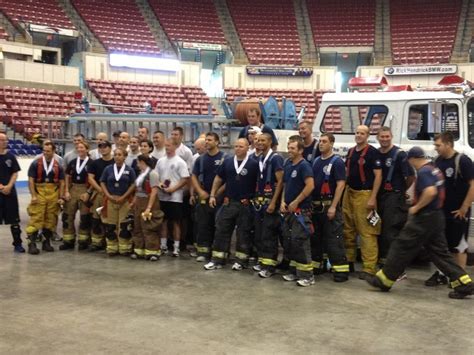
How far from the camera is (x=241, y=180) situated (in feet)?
22.3

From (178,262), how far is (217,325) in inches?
104

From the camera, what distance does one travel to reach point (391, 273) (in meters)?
5.82

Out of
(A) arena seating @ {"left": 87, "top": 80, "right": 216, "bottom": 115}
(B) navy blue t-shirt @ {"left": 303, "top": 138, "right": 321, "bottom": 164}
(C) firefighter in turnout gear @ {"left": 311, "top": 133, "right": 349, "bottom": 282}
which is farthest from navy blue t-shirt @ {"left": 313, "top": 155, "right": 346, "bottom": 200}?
(A) arena seating @ {"left": 87, "top": 80, "right": 216, "bottom": 115}

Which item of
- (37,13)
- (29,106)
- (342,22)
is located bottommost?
(29,106)

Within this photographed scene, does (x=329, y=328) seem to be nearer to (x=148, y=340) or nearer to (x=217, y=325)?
(x=217, y=325)

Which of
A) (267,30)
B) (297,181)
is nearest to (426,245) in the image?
(297,181)

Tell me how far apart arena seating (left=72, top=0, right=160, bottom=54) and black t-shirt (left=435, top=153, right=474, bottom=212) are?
999 inches

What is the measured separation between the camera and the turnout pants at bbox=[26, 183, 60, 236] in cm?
782

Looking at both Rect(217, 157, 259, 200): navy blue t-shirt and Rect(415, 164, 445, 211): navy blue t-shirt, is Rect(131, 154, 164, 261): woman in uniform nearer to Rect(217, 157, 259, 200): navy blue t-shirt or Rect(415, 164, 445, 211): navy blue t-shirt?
Rect(217, 157, 259, 200): navy blue t-shirt

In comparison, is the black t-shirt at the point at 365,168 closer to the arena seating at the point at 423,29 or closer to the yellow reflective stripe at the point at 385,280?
the yellow reflective stripe at the point at 385,280

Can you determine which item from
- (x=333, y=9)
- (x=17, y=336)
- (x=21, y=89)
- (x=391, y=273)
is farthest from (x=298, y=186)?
(x=333, y=9)

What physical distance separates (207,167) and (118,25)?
26321mm

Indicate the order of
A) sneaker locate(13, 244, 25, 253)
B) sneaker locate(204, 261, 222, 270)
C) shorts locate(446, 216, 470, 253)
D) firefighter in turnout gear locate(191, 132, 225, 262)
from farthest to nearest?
sneaker locate(13, 244, 25, 253)
firefighter in turnout gear locate(191, 132, 225, 262)
sneaker locate(204, 261, 222, 270)
shorts locate(446, 216, 470, 253)

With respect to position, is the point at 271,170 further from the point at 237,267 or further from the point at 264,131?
the point at 237,267
